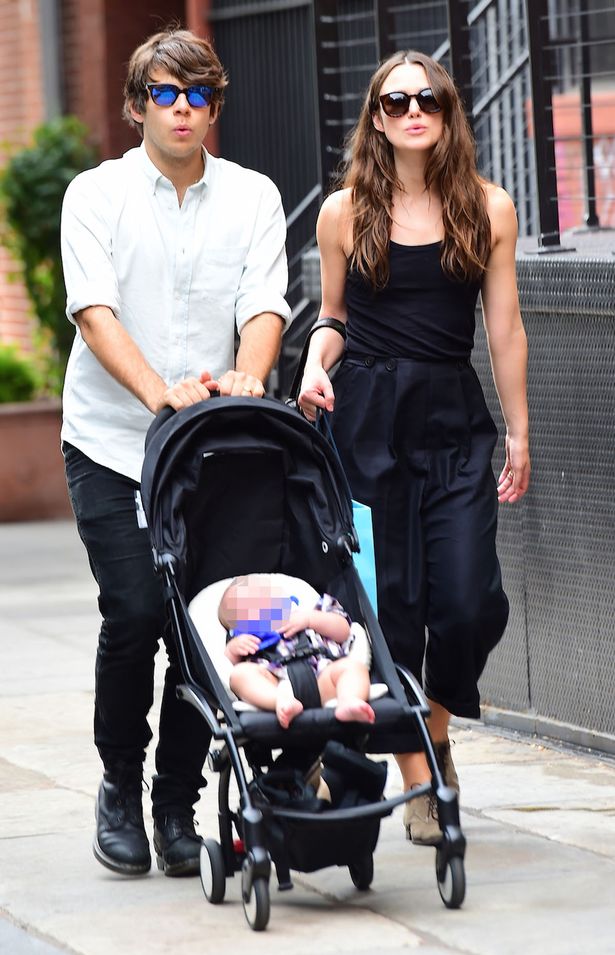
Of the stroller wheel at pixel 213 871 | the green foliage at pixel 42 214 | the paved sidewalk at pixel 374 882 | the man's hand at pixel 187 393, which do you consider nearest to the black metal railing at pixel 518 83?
the paved sidewalk at pixel 374 882

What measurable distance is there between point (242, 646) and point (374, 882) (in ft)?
2.61

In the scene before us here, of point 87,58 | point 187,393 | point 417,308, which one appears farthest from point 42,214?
point 187,393

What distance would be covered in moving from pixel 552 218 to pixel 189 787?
8.64 ft

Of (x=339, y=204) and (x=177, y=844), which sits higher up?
(x=339, y=204)

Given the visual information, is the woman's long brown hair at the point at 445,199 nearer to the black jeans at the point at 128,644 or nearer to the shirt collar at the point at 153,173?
the shirt collar at the point at 153,173

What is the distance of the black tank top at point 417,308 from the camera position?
506cm

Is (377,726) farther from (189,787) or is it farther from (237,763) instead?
(189,787)

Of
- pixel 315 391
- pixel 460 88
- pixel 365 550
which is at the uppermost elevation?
pixel 460 88

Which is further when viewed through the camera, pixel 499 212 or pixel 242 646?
pixel 499 212

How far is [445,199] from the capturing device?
16.6ft

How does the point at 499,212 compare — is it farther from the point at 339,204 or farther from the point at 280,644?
the point at 280,644

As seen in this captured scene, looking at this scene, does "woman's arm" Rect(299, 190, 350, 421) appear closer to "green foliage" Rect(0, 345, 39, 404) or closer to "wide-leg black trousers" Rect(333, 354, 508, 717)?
"wide-leg black trousers" Rect(333, 354, 508, 717)

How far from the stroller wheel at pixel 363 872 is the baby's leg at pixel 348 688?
0.45 meters

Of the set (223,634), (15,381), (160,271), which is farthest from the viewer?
(15,381)
